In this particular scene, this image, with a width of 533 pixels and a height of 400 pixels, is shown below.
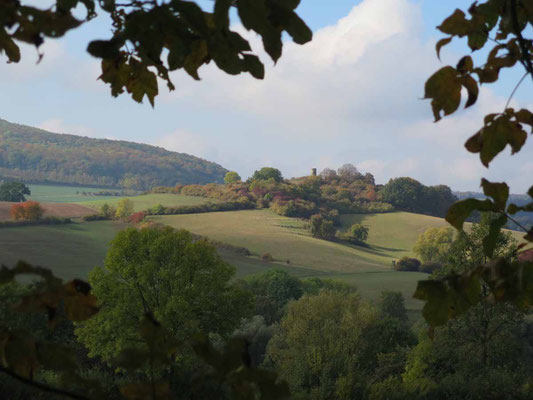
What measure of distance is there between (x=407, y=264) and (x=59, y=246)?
33491 millimetres

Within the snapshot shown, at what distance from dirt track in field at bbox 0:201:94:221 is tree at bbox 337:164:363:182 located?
153 ft

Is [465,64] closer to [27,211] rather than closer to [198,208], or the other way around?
[27,211]

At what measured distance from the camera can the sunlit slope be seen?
49000 millimetres

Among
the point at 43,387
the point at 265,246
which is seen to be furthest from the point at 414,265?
the point at 43,387

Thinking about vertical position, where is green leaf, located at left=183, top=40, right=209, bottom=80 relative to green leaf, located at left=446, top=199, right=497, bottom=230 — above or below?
above

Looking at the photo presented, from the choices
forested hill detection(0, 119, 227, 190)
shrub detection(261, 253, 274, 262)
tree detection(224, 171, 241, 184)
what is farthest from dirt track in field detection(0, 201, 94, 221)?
tree detection(224, 171, 241, 184)

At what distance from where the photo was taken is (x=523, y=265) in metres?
1.11

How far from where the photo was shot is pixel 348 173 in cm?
9031

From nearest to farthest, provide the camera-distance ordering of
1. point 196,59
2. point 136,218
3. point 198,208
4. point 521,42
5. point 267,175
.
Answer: point 521,42 < point 196,59 < point 136,218 < point 198,208 < point 267,175

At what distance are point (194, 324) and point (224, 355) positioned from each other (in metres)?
18.5

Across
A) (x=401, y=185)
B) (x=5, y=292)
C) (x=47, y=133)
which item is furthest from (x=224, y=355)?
(x=47, y=133)

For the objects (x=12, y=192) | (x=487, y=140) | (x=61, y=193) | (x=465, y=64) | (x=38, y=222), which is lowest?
(x=38, y=222)

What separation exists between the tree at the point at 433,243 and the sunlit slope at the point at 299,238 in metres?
2.04

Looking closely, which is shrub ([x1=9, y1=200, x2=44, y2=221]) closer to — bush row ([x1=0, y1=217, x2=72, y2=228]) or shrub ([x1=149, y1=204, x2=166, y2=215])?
bush row ([x1=0, y1=217, x2=72, y2=228])
